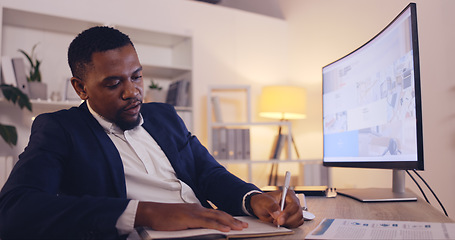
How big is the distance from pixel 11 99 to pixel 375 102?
2.45m

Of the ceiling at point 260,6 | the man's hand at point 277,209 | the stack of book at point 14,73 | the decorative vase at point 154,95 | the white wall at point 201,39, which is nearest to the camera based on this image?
the man's hand at point 277,209

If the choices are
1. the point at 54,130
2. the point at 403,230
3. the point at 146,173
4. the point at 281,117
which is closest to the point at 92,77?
the point at 54,130

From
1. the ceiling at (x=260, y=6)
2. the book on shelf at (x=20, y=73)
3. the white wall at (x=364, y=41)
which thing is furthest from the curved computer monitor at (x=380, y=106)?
the ceiling at (x=260, y=6)

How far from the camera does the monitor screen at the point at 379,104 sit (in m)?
1.15

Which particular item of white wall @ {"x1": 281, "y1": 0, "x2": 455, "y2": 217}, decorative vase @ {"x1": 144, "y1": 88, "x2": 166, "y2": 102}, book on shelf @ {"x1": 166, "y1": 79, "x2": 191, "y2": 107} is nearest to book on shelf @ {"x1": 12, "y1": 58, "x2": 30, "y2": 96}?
decorative vase @ {"x1": 144, "y1": 88, "x2": 166, "y2": 102}

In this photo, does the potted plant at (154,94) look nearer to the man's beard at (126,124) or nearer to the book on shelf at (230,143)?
the book on shelf at (230,143)

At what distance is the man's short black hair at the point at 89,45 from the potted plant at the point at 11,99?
6.08ft

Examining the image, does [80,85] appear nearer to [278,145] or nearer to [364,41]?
[364,41]

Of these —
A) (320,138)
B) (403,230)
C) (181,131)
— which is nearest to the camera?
(403,230)

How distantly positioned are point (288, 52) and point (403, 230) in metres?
3.69

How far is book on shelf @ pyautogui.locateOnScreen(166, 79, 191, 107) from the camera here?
358 centimetres

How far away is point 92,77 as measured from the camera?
1.14 meters

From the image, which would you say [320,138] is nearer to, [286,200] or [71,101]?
[71,101]

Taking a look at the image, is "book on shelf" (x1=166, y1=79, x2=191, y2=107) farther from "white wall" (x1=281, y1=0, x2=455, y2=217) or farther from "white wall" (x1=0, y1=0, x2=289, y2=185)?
"white wall" (x1=281, y1=0, x2=455, y2=217)
